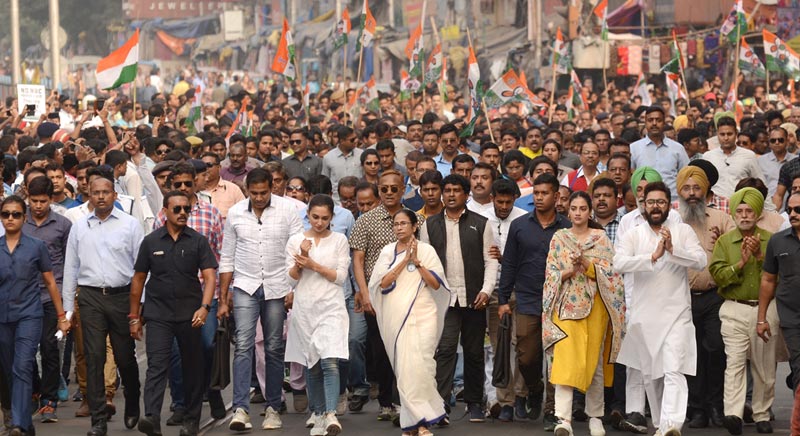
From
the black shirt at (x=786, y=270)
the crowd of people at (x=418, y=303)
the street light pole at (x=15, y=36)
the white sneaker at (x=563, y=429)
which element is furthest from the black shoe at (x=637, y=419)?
the street light pole at (x=15, y=36)

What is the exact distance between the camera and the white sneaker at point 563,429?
10078 millimetres

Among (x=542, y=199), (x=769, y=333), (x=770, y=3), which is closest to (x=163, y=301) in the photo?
(x=542, y=199)

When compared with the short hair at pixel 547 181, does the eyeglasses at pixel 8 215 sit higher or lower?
lower

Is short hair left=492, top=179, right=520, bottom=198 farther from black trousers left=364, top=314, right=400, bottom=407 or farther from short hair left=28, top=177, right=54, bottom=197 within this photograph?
short hair left=28, top=177, right=54, bottom=197

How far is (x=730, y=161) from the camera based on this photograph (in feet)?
52.0

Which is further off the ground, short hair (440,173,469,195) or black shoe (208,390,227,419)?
short hair (440,173,469,195)

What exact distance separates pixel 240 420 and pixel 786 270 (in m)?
3.72

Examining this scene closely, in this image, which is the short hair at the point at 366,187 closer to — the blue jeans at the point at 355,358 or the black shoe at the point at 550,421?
the blue jeans at the point at 355,358

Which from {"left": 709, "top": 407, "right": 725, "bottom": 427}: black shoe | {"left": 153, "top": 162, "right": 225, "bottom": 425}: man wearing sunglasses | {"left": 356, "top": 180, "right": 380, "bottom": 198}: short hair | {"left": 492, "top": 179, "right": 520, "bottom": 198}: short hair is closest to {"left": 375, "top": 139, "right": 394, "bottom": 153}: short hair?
{"left": 356, "top": 180, "right": 380, "bottom": 198}: short hair

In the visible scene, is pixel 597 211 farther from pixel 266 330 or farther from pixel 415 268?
pixel 266 330

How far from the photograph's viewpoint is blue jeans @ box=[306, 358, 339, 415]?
1071 centimetres

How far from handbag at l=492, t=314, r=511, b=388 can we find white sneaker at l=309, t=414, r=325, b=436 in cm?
120

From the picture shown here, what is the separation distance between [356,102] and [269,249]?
14657 millimetres

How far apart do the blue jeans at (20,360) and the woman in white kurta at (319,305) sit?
1.73 m
